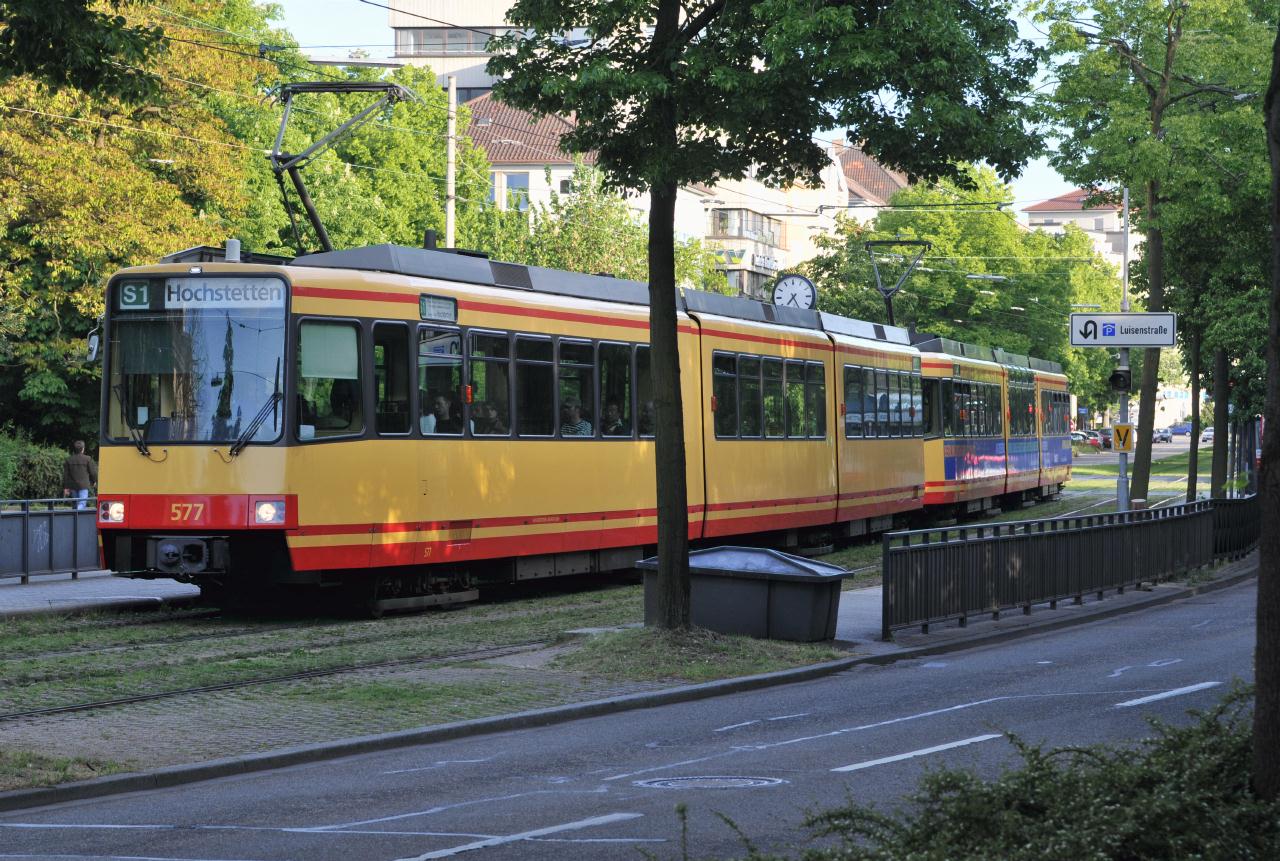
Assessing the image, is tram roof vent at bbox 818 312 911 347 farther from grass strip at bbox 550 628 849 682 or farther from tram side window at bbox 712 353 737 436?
grass strip at bbox 550 628 849 682

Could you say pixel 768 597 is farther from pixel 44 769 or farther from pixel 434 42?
pixel 434 42

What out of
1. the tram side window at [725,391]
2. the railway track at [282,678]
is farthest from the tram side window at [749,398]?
the railway track at [282,678]

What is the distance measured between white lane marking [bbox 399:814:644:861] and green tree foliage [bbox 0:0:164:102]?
19.4ft

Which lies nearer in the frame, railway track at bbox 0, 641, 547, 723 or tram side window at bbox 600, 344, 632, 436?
railway track at bbox 0, 641, 547, 723

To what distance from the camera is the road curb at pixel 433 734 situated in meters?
9.69

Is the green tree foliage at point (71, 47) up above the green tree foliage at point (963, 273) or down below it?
below

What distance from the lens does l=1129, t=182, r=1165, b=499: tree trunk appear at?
32250mm

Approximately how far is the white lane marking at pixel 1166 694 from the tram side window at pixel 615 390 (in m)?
9.41

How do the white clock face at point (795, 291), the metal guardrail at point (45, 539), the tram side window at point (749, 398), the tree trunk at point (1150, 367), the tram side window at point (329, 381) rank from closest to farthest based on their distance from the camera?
the tram side window at point (329, 381), the metal guardrail at point (45, 539), the tram side window at point (749, 398), the tree trunk at point (1150, 367), the white clock face at point (795, 291)

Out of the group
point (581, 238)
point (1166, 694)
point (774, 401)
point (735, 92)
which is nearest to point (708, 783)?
point (1166, 694)

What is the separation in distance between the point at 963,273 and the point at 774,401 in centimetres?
5490

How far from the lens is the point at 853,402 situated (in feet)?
99.9

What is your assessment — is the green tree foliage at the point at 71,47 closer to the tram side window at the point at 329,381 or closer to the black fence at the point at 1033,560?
the tram side window at the point at 329,381

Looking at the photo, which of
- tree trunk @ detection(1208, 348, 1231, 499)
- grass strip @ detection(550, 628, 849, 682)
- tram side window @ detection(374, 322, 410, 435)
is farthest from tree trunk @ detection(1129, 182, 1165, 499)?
grass strip @ detection(550, 628, 849, 682)
